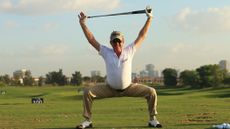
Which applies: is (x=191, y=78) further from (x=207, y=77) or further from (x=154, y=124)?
(x=154, y=124)

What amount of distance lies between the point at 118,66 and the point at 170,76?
17376 cm

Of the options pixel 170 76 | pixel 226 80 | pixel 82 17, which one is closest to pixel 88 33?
pixel 82 17

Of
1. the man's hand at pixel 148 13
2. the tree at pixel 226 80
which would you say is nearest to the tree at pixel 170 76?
the tree at pixel 226 80

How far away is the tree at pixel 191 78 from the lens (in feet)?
464

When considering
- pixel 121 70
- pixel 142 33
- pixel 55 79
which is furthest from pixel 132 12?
pixel 55 79

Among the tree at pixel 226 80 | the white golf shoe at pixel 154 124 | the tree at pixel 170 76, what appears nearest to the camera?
the white golf shoe at pixel 154 124

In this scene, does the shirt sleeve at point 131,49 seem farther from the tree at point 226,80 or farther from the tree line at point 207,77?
the tree at point 226,80

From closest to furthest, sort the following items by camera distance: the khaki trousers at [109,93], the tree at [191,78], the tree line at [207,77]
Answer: the khaki trousers at [109,93] < the tree line at [207,77] < the tree at [191,78]

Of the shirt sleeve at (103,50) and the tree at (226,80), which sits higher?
the tree at (226,80)

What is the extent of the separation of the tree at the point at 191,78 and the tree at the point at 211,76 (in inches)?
70.6

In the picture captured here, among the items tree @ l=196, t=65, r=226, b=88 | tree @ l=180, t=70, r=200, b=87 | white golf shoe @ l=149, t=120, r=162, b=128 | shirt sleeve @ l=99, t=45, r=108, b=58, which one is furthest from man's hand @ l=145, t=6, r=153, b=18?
tree @ l=180, t=70, r=200, b=87

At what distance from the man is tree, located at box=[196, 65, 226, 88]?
126m

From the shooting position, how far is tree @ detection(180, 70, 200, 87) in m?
141

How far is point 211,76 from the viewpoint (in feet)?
452
